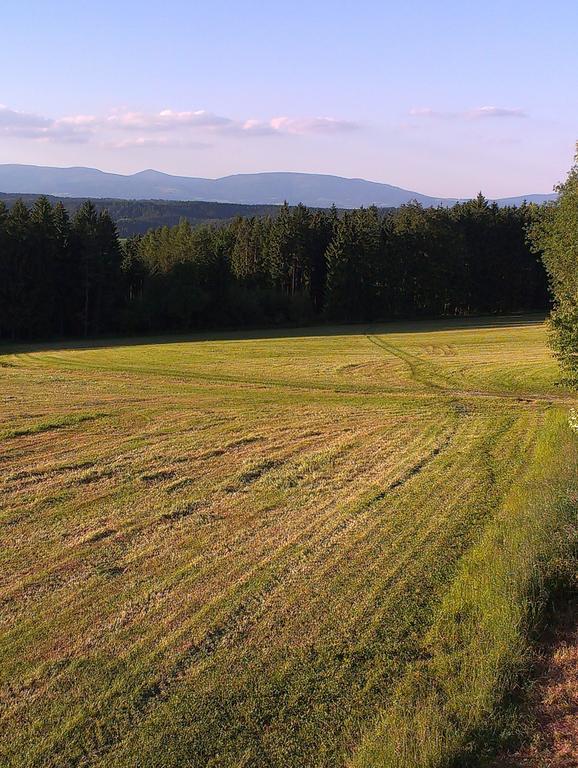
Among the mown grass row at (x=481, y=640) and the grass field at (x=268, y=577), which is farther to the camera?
the grass field at (x=268, y=577)

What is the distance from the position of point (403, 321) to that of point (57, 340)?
37.0 m

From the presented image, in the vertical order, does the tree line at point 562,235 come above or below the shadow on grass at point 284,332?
above

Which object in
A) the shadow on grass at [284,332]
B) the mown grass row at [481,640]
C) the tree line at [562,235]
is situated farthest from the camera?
the shadow on grass at [284,332]

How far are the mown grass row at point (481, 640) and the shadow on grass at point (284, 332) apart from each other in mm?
44096

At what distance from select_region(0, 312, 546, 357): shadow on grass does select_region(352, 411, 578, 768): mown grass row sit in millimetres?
44096

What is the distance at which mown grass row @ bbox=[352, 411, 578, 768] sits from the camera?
671cm

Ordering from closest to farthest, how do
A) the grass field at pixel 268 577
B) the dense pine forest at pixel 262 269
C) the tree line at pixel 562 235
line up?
1. the grass field at pixel 268 577
2. the tree line at pixel 562 235
3. the dense pine forest at pixel 262 269

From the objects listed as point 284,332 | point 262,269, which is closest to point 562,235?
point 284,332

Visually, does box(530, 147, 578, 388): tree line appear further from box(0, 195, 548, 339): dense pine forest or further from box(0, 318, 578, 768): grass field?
box(0, 195, 548, 339): dense pine forest

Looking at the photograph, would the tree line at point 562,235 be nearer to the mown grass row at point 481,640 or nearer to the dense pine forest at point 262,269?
the mown grass row at point 481,640

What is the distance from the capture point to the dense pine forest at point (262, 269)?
61844 mm

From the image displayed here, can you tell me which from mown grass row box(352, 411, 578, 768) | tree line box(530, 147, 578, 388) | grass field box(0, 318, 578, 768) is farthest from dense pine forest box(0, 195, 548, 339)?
mown grass row box(352, 411, 578, 768)

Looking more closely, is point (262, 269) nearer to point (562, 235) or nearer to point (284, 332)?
point (284, 332)

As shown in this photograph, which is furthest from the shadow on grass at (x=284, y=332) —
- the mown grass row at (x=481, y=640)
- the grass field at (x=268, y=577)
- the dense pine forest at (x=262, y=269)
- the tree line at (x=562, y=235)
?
the mown grass row at (x=481, y=640)
